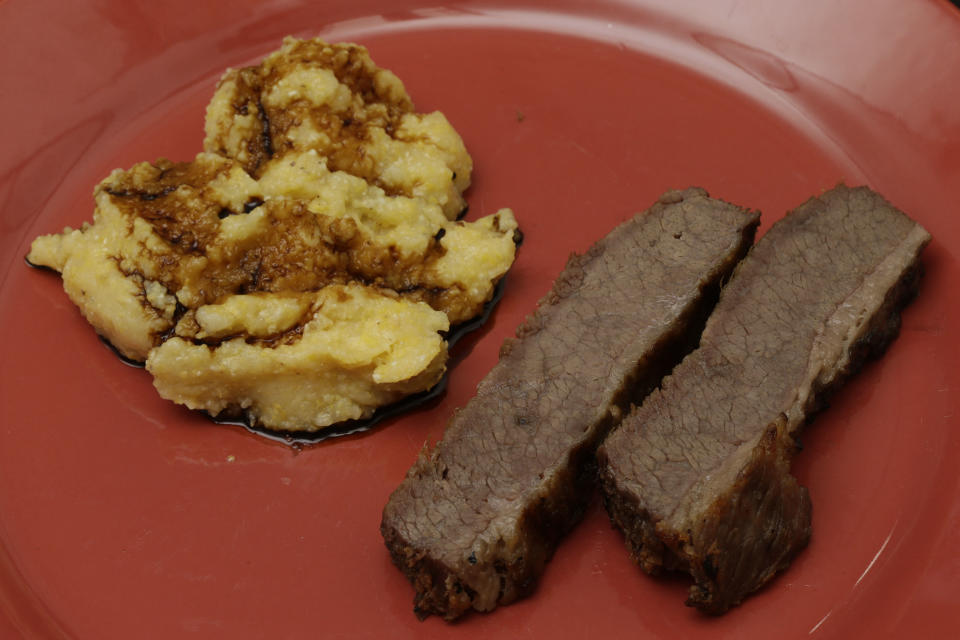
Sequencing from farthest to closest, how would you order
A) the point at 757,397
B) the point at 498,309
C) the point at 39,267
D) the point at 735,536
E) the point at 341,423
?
1. the point at 39,267
2. the point at 498,309
3. the point at 341,423
4. the point at 757,397
5. the point at 735,536

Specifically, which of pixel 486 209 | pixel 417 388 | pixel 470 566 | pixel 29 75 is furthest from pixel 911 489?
pixel 29 75

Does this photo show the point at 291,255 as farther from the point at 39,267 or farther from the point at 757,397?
the point at 757,397

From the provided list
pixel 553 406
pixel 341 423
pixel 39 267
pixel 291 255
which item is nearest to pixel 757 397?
pixel 553 406

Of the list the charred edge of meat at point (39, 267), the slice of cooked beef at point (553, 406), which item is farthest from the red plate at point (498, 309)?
the slice of cooked beef at point (553, 406)

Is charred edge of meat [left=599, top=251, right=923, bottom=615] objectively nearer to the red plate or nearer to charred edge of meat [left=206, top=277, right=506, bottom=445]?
the red plate

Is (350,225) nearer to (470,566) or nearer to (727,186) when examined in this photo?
(470,566)

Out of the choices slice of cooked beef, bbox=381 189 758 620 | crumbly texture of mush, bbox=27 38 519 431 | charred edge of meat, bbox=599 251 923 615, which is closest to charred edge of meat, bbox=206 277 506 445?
crumbly texture of mush, bbox=27 38 519 431
